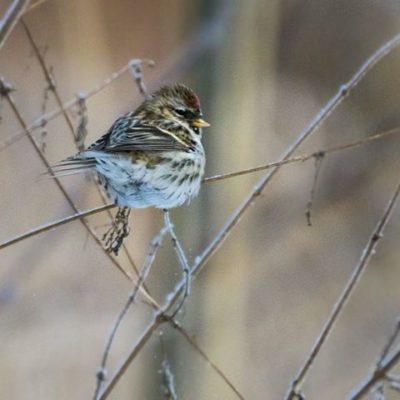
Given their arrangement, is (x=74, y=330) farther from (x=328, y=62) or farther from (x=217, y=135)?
(x=328, y=62)

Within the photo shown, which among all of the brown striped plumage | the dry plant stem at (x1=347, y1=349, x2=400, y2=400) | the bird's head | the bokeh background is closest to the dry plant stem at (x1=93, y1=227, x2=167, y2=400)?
the brown striped plumage

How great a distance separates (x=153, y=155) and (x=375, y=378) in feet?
2.72

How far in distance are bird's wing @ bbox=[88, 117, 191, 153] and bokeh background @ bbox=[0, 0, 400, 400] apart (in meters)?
1.40

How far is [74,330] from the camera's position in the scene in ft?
17.0

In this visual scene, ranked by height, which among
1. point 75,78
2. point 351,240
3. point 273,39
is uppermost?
point 75,78

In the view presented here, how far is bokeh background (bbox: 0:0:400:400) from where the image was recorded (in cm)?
429

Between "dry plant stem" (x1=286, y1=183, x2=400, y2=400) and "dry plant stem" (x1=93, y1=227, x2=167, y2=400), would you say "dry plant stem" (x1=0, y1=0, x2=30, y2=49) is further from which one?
"dry plant stem" (x1=286, y1=183, x2=400, y2=400)

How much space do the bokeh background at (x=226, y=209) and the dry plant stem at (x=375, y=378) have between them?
2.12 m

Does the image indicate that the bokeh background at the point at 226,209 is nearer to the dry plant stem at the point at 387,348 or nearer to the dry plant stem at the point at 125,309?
the dry plant stem at the point at 125,309

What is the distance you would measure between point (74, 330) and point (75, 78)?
1324 millimetres

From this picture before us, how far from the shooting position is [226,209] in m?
4.55

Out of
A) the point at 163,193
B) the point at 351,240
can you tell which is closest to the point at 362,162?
the point at 351,240

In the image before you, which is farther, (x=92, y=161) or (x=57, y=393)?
(x=57, y=393)

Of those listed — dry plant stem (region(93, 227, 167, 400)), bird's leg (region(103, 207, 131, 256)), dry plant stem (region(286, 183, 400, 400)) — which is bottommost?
dry plant stem (region(286, 183, 400, 400))
